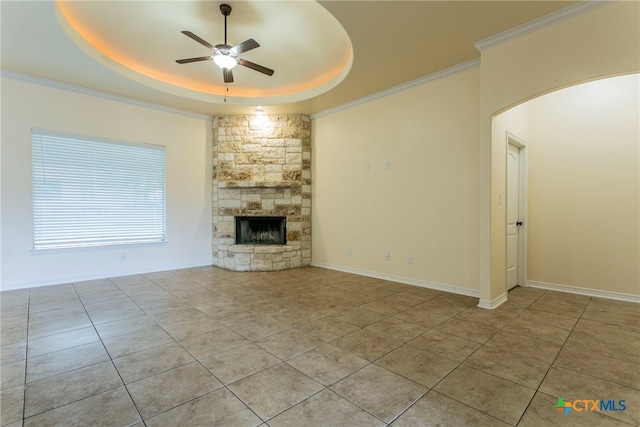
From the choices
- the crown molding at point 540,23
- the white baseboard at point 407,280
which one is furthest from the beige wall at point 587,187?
the crown molding at point 540,23

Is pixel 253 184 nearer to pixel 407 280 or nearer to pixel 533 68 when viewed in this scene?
pixel 407 280

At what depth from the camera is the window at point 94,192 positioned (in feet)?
14.5

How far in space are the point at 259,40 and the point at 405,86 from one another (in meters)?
2.18

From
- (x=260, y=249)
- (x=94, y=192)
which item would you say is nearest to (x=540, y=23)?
(x=260, y=249)

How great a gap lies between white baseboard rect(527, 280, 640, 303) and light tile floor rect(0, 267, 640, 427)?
178mm

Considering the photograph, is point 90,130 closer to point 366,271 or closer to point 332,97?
point 332,97

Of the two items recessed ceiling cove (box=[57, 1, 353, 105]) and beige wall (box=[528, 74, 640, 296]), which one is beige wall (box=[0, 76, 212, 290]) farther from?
beige wall (box=[528, 74, 640, 296])

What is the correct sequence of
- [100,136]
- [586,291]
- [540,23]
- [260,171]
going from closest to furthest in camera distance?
[540,23]
[586,291]
[100,136]
[260,171]

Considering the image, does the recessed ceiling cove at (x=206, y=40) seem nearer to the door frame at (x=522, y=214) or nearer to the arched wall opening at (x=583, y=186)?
the arched wall opening at (x=583, y=186)

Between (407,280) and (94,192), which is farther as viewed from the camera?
(94,192)

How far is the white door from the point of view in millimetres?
4121

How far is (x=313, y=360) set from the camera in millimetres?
2238

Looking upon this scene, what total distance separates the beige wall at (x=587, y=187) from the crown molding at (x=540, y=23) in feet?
5.34

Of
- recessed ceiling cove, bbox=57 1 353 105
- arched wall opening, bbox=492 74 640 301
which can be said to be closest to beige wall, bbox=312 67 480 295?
arched wall opening, bbox=492 74 640 301
